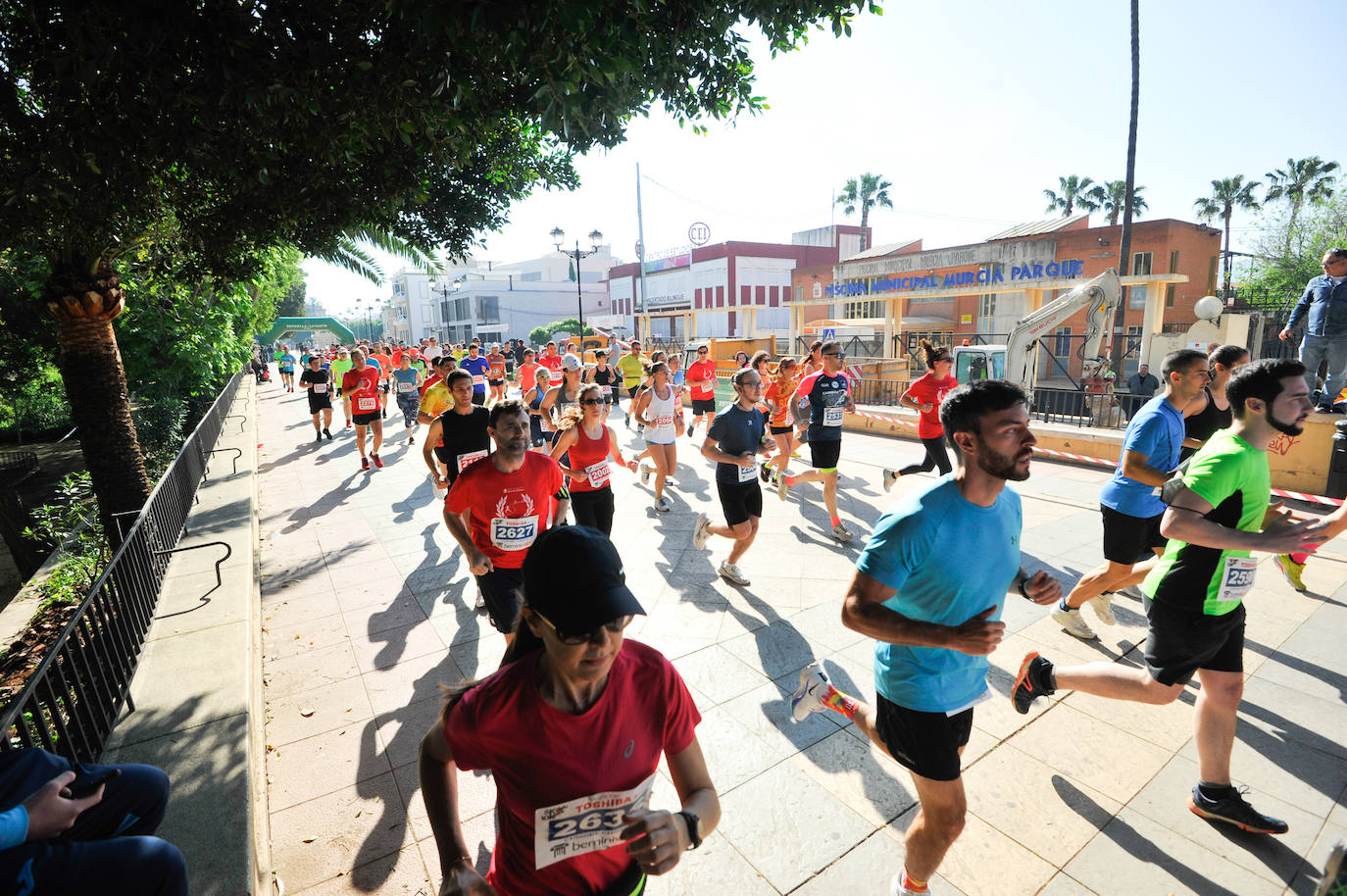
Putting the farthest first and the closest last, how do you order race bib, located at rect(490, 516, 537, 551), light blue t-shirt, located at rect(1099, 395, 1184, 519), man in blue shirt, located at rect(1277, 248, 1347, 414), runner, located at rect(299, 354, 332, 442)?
runner, located at rect(299, 354, 332, 442)
man in blue shirt, located at rect(1277, 248, 1347, 414)
light blue t-shirt, located at rect(1099, 395, 1184, 519)
race bib, located at rect(490, 516, 537, 551)

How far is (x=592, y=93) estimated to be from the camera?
4.37 metres

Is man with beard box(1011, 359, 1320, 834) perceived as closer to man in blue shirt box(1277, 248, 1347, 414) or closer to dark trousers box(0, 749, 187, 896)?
dark trousers box(0, 749, 187, 896)

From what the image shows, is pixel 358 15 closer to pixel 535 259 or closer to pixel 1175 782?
pixel 1175 782

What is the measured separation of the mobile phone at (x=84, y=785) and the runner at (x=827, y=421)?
20.2 feet

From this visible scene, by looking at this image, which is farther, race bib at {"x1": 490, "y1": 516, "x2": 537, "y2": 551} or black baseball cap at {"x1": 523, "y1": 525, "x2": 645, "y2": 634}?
race bib at {"x1": 490, "y1": 516, "x2": 537, "y2": 551}

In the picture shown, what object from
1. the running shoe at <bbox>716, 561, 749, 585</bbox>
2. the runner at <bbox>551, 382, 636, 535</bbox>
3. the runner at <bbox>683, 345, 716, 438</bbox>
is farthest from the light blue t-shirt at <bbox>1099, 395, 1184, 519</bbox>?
the runner at <bbox>683, 345, 716, 438</bbox>

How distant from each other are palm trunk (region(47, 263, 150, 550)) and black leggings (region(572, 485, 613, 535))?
14.3ft

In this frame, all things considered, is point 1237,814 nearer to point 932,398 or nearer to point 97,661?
point 932,398

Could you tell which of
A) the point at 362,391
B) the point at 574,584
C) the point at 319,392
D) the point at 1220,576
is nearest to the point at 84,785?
the point at 574,584

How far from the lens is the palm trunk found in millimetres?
5945

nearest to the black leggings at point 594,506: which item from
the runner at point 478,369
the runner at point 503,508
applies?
the runner at point 503,508

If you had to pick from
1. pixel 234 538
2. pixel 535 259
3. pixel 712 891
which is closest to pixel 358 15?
pixel 712 891

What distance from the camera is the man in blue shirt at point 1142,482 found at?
4.02 metres

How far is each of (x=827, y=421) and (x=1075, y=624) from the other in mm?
3371
